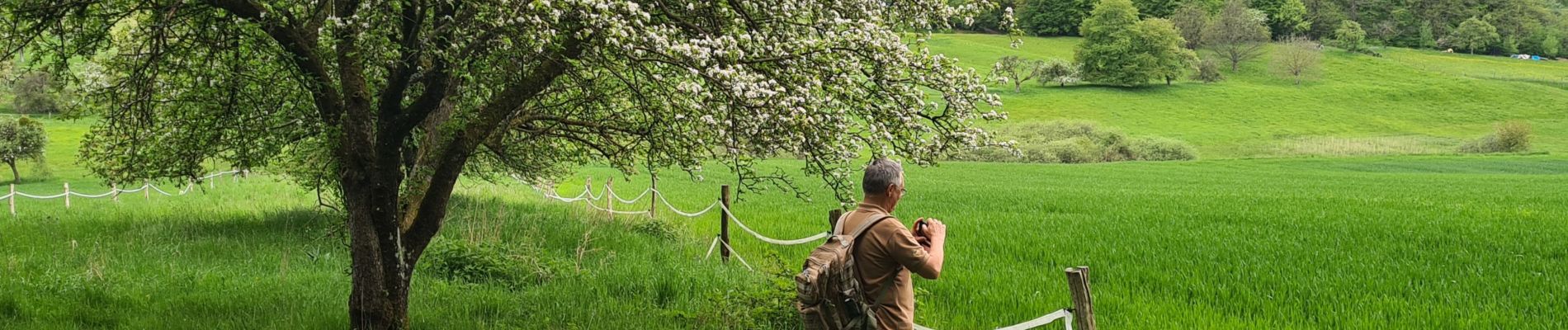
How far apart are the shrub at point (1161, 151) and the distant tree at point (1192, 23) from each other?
6786 cm

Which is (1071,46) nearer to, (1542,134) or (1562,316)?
(1542,134)

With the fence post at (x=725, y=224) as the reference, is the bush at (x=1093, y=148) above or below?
below

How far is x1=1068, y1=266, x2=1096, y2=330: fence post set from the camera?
5.25 m

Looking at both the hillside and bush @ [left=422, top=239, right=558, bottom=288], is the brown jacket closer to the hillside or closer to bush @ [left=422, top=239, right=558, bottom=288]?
bush @ [left=422, top=239, right=558, bottom=288]

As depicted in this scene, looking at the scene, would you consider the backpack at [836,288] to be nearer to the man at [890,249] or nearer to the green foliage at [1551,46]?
the man at [890,249]

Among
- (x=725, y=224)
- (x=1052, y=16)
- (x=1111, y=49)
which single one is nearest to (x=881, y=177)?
(x=725, y=224)

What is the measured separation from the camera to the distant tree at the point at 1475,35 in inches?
5162

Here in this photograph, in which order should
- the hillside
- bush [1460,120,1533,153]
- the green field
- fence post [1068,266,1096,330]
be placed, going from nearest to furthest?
fence post [1068,266,1096,330], the green field, bush [1460,120,1533,153], the hillside

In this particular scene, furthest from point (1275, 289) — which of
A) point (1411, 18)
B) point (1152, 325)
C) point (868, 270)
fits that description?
point (1411, 18)

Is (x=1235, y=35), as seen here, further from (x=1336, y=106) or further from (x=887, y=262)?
(x=887, y=262)

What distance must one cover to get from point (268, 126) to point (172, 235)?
7.30 meters

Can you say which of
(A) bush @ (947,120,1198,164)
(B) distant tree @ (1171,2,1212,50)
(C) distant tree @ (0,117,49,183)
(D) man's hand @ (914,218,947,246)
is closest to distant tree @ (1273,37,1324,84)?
(B) distant tree @ (1171,2,1212,50)

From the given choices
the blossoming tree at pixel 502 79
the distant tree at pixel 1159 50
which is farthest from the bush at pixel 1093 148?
the blossoming tree at pixel 502 79

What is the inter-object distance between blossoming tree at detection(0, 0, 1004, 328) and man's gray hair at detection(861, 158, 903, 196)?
2.66 feet
